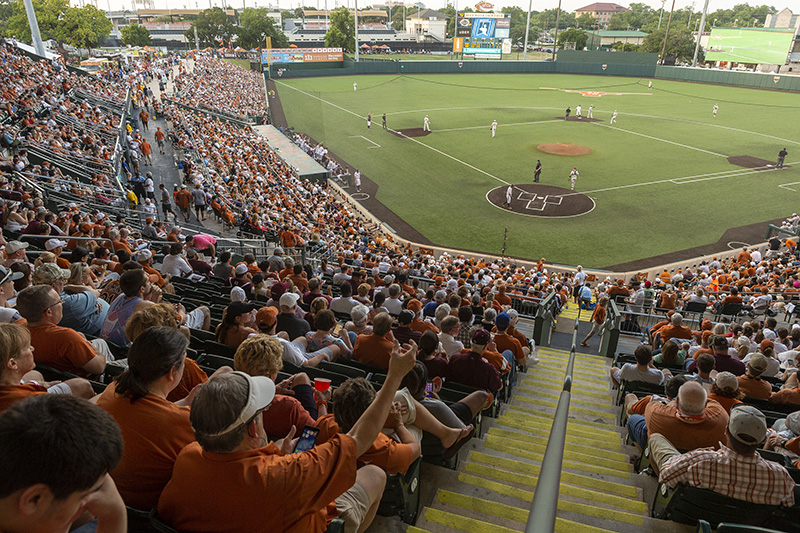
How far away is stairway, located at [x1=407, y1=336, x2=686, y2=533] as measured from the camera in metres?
3.94

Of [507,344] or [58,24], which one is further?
[58,24]

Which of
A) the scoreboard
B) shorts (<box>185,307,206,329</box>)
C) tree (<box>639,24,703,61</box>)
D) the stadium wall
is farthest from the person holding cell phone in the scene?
tree (<box>639,24,703,61</box>)

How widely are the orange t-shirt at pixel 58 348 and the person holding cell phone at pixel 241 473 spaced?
2.33 meters

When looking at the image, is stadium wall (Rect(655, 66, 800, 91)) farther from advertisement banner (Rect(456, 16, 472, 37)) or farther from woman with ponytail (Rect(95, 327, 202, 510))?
woman with ponytail (Rect(95, 327, 202, 510))

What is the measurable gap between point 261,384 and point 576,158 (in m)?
35.1

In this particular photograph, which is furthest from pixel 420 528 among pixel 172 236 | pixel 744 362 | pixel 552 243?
pixel 552 243

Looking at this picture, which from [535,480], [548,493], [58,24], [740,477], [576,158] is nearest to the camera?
[548,493]

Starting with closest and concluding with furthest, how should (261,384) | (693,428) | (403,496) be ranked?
(261,384) < (403,496) < (693,428)

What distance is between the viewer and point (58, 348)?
4.18 meters

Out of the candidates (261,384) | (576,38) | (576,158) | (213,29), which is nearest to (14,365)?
(261,384)

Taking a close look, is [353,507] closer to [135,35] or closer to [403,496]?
[403,496]

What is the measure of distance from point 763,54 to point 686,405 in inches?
3720

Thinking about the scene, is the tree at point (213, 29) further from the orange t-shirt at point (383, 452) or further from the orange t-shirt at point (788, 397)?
the orange t-shirt at point (383, 452)

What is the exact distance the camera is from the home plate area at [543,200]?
25.0m
